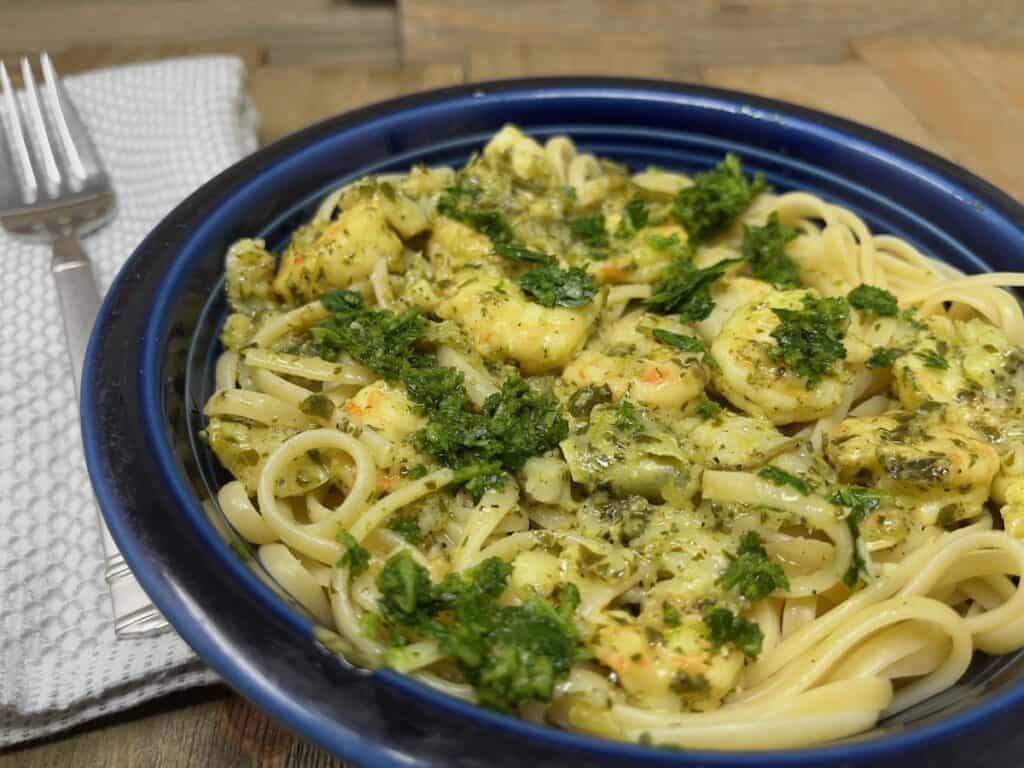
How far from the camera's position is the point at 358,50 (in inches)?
234

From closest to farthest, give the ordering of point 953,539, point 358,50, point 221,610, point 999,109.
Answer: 1. point 221,610
2. point 953,539
3. point 999,109
4. point 358,50

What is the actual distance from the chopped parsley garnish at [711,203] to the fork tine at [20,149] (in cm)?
252

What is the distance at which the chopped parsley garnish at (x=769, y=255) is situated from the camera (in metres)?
3.02

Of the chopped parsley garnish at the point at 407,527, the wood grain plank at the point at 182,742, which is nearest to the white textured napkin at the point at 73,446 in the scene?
the wood grain plank at the point at 182,742

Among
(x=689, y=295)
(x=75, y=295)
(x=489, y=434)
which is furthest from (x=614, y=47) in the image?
(x=489, y=434)

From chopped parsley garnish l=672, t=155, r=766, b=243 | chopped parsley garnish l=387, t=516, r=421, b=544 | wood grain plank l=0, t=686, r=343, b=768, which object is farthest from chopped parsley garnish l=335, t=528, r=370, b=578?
chopped parsley garnish l=672, t=155, r=766, b=243

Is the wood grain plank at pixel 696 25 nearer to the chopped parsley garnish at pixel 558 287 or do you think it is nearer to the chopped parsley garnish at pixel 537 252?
the chopped parsley garnish at pixel 537 252

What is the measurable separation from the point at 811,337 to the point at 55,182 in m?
2.99

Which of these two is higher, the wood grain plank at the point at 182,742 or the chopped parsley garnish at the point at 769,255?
the chopped parsley garnish at the point at 769,255

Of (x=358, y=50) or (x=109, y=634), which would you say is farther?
(x=358, y=50)

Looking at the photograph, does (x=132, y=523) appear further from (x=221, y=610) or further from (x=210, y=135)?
(x=210, y=135)

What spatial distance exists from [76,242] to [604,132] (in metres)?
2.08

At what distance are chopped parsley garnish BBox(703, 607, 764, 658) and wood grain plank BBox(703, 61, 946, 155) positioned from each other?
3.30m

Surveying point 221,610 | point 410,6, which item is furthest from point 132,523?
point 410,6
